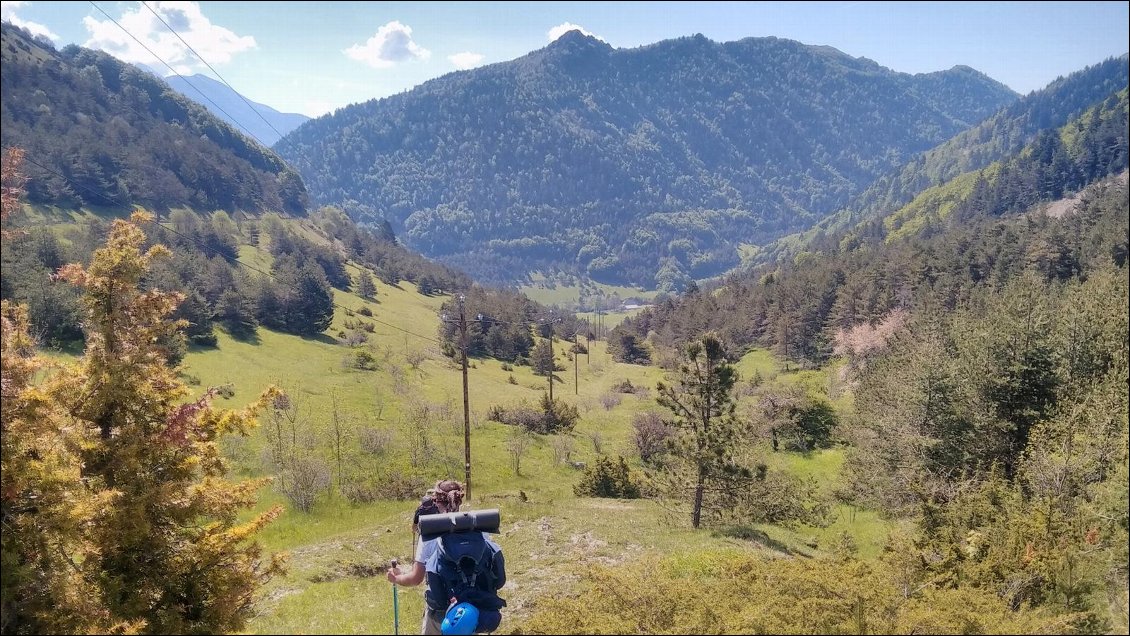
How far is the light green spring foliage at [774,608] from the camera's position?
761 centimetres

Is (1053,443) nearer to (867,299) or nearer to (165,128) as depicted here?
(867,299)

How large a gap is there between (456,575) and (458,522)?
0.63 m

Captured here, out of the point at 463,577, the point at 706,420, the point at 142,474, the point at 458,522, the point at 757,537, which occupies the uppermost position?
the point at 458,522

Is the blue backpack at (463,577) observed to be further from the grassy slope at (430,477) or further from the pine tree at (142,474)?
the pine tree at (142,474)

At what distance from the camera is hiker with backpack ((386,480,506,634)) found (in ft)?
22.6

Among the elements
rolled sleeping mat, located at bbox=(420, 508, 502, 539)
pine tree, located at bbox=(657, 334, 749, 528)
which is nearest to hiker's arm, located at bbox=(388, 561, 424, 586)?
rolled sleeping mat, located at bbox=(420, 508, 502, 539)

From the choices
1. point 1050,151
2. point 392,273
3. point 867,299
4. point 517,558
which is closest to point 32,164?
point 392,273

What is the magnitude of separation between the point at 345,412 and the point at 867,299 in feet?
246

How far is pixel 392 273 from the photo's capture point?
445 ft

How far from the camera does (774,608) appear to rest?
8.11m

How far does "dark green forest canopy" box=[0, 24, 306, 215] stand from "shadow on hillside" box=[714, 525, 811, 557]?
340 feet

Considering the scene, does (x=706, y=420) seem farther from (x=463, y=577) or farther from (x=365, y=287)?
(x=365, y=287)

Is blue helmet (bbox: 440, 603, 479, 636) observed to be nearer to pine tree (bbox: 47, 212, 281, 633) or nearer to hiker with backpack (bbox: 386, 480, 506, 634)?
hiker with backpack (bbox: 386, 480, 506, 634)

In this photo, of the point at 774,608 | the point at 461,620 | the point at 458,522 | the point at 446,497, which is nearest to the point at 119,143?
the point at 446,497
